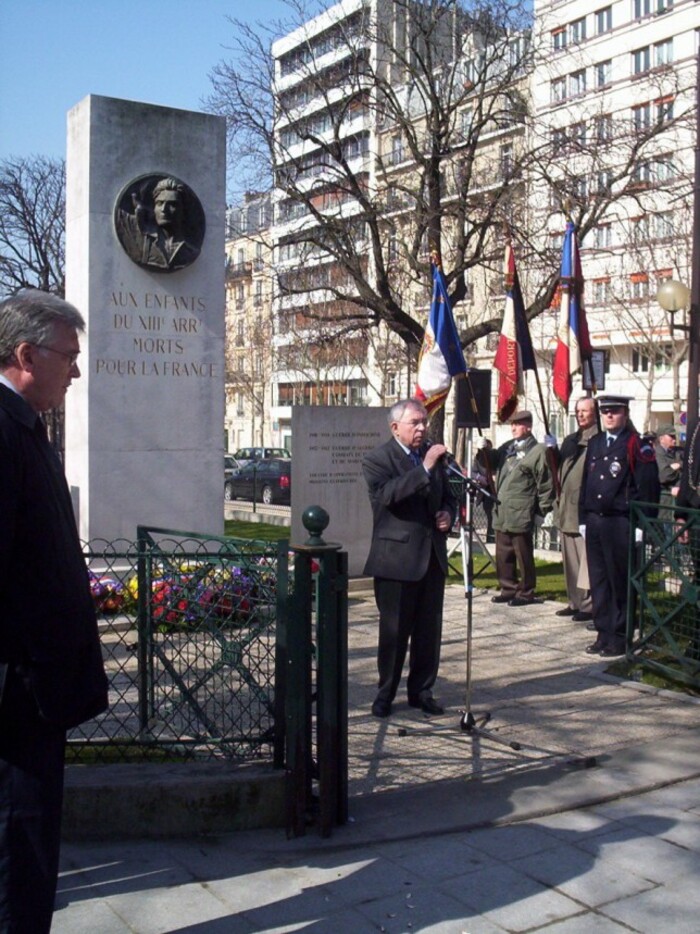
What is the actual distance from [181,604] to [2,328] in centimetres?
261

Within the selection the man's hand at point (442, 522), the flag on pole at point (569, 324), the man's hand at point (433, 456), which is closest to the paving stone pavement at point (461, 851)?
the man's hand at point (442, 522)

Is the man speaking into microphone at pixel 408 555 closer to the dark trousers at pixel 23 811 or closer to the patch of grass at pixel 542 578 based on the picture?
the dark trousers at pixel 23 811

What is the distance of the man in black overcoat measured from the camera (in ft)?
9.80

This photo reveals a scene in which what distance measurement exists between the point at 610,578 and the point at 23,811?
6424 millimetres

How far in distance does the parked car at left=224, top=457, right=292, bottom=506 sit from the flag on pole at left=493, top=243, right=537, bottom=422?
2324cm

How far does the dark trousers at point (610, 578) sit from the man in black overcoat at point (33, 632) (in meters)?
6.19

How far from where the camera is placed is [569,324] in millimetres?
9891

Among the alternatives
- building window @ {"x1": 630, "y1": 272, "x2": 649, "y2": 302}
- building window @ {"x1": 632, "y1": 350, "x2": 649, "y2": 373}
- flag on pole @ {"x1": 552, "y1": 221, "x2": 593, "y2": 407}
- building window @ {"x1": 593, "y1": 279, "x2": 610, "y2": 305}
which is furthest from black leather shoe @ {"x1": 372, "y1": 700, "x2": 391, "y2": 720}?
building window @ {"x1": 632, "y1": 350, "x2": 649, "y2": 373}

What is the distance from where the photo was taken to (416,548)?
6.58m

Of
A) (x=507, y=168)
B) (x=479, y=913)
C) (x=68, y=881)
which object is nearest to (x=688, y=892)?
(x=479, y=913)

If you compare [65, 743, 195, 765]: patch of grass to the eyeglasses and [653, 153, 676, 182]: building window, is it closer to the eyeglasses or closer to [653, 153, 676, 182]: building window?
the eyeglasses

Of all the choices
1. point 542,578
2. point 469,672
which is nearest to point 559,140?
point 542,578

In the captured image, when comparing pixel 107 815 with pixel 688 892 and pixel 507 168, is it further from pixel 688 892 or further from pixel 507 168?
pixel 507 168

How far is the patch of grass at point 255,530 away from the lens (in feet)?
59.1
